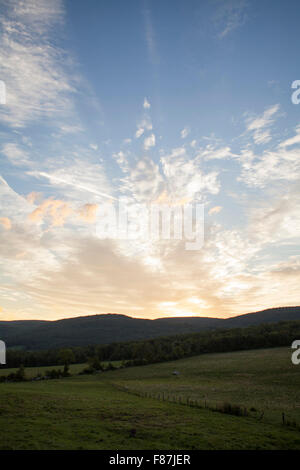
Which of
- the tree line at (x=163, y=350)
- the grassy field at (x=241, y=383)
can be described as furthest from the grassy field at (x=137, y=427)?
the tree line at (x=163, y=350)

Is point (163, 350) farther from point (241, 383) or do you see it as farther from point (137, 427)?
point (137, 427)

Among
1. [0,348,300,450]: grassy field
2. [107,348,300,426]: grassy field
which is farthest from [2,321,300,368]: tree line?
[0,348,300,450]: grassy field

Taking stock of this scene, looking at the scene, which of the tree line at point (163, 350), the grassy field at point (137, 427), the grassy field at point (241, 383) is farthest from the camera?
the tree line at point (163, 350)

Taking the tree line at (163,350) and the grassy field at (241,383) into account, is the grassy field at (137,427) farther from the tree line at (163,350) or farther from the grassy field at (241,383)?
the tree line at (163,350)

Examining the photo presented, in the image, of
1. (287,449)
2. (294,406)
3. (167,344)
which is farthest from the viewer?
(167,344)

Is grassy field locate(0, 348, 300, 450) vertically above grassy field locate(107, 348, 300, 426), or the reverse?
grassy field locate(0, 348, 300, 450)

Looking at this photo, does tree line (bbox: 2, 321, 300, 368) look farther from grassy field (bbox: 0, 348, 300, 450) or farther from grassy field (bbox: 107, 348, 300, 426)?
grassy field (bbox: 0, 348, 300, 450)

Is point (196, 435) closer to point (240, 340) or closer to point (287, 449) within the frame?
point (287, 449)

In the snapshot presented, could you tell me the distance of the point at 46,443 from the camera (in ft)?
65.1

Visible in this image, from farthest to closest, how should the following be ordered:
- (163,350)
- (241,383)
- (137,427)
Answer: (163,350), (241,383), (137,427)

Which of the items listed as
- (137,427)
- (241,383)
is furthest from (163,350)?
(137,427)

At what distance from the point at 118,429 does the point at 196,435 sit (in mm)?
6560

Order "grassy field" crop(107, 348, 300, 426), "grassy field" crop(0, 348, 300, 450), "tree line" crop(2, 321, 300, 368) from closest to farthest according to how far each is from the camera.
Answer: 1. "grassy field" crop(0, 348, 300, 450)
2. "grassy field" crop(107, 348, 300, 426)
3. "tree line" crop(2, 321, 300, 368)
